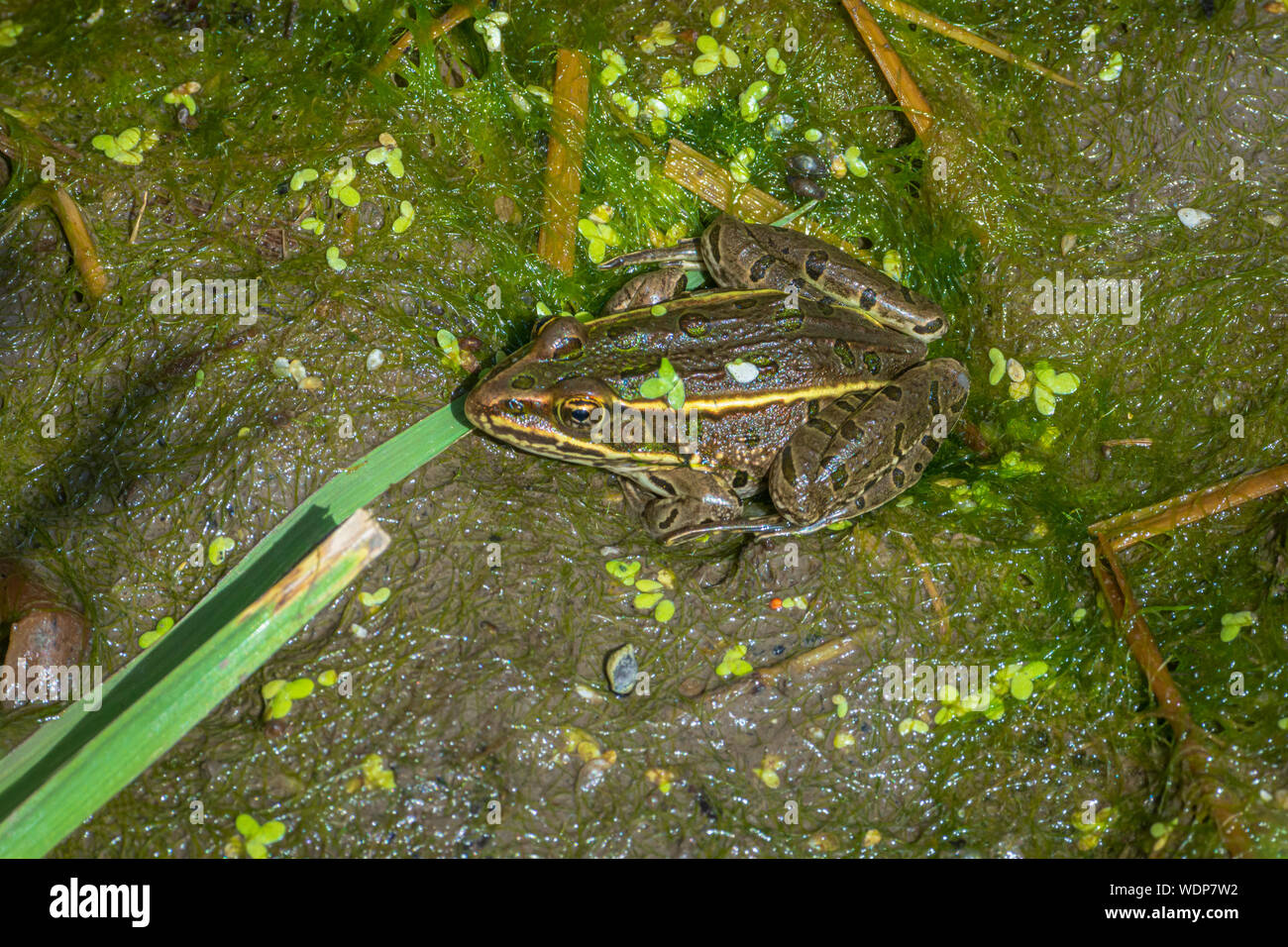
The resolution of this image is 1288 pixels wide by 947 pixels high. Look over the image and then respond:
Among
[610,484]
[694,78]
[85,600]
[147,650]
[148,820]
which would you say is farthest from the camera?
[694,78]

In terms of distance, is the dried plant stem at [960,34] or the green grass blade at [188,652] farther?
the dried plant stem at [960,34]

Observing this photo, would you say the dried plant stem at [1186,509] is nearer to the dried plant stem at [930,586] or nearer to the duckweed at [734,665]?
the dried plant stem at [930,586]

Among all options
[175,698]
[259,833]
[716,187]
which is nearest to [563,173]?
[716,187]

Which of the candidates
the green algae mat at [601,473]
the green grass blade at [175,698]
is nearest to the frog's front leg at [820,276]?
the green algae mat at [601,473]
